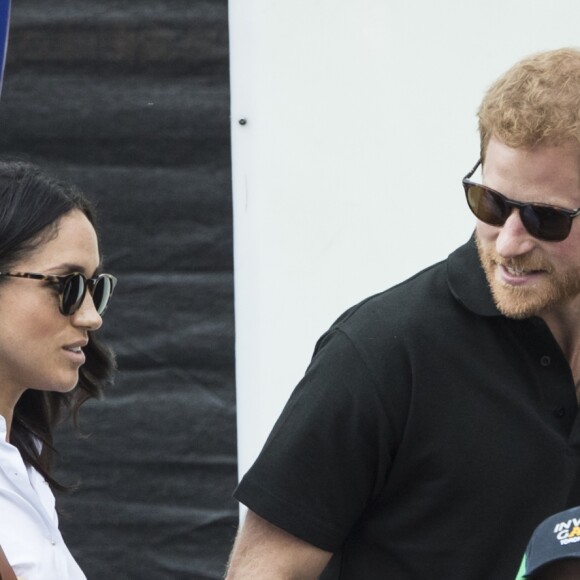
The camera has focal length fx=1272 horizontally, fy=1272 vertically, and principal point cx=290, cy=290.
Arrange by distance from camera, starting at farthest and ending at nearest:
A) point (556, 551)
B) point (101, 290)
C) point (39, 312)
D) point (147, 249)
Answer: point (147, 249), point (101, 290), point (39, 312), point (556, 551)

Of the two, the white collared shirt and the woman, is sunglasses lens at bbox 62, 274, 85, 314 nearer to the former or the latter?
the woman

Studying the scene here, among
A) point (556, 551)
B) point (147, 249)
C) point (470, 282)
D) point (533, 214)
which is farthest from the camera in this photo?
point (147, 249)

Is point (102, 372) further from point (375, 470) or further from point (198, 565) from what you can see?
point (198, 565)

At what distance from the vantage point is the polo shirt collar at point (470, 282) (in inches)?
67.9

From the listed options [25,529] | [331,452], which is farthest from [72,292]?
[331,452]

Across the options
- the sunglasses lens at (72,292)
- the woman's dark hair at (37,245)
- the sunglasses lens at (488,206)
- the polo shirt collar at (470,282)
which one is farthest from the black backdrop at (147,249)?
the sunglasses lens at (488,206)

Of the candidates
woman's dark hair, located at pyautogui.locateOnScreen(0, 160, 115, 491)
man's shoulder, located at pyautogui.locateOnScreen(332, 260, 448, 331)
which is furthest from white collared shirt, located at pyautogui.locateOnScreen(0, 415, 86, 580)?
man's shoulder, located at pyautogui.locateOnScreen(332, 260, 448, 331)

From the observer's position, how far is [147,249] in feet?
9.38

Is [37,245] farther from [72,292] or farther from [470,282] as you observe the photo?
[470,282]

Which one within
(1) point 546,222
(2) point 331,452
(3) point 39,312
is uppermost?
(1) point 546,222

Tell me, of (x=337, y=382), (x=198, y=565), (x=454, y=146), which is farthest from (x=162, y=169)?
(x=337, y=382)

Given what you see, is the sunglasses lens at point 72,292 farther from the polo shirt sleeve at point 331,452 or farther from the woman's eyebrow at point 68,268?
the polo shirt sleeve at point 331,452

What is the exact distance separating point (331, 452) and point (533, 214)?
0.40m

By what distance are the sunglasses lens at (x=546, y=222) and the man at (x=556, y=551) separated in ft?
1.64
